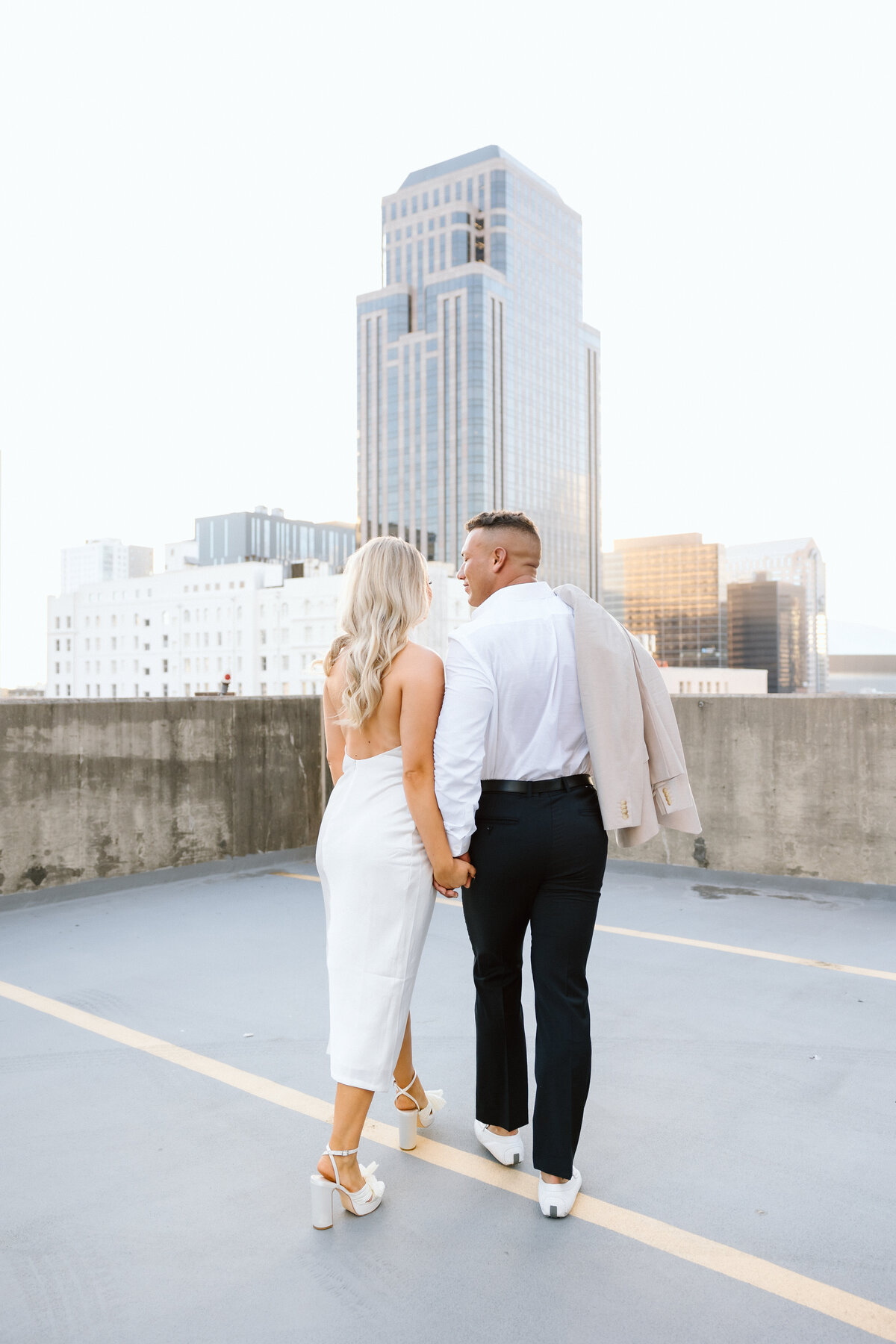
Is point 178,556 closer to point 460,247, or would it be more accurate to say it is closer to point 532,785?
point 460,247

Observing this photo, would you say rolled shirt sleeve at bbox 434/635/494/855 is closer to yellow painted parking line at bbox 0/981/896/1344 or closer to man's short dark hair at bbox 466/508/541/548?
man's short dark hair at bbox 466/508/541/548

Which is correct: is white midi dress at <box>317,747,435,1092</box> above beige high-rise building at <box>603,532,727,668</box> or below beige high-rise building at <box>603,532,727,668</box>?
below

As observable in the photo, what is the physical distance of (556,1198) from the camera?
6.99 feet

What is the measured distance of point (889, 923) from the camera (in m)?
5.06

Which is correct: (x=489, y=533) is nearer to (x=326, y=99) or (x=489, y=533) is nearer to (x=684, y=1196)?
(x=684, y=1196)

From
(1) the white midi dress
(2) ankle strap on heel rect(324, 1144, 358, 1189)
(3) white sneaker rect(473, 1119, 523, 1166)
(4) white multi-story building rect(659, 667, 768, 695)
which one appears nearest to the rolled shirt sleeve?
(1) the white midi dress

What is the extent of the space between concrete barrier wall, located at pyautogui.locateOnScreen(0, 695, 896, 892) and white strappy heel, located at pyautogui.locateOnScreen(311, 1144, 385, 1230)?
13.6ft

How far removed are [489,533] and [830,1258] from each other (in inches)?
75.8

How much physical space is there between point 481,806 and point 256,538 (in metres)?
160

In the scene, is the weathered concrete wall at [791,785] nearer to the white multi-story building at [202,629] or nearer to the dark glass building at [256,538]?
the white multi-story building at [202,629]

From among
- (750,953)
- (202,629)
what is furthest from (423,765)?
(202,629)

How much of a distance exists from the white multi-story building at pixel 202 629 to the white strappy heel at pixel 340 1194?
303 ft

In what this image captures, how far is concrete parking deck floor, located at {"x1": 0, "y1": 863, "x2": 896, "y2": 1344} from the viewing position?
1.78 m

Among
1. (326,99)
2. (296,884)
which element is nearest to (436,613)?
(326,99)
